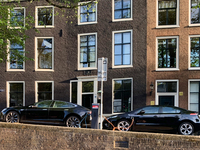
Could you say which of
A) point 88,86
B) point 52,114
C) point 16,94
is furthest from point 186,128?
point 16,94

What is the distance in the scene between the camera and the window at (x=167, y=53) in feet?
61.1

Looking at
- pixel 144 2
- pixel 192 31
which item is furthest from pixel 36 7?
pixel 192 31

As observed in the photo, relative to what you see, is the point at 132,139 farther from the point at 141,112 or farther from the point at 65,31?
the point at 65,31

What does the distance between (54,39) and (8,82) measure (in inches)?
187

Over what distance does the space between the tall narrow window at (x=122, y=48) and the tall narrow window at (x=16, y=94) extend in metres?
7.40

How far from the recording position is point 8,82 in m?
21.1

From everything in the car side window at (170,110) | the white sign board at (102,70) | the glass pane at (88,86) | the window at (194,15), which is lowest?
the car side window at (170,110)

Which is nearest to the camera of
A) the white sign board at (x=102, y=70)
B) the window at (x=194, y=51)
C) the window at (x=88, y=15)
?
the white sign board at (x=102, y=70)

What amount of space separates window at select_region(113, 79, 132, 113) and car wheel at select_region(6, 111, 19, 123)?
7.29m

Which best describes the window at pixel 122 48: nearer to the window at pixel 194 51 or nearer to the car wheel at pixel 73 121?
the window at pixel 194 51

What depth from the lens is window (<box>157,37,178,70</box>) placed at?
18.6m

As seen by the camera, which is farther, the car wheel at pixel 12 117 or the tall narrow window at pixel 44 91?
the tall narrow window at pixel 44 91

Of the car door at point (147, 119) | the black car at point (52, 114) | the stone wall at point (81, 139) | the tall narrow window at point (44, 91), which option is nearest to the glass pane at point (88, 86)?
the tall narrow window at point (44, 91)

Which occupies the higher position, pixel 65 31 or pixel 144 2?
pixel 144 2
